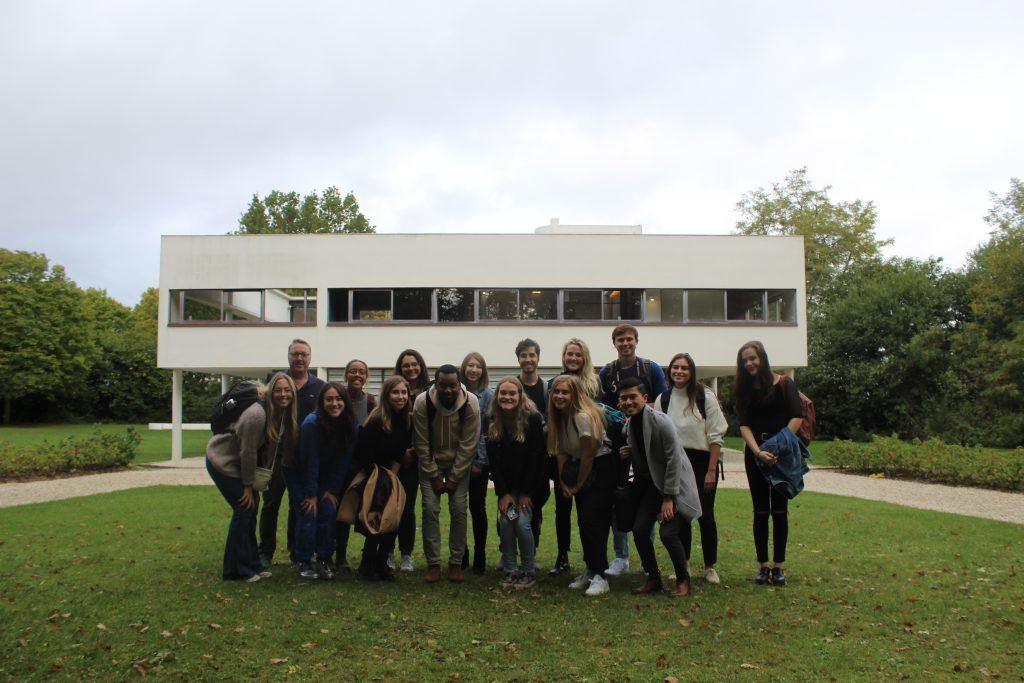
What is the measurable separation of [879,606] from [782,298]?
18649 mm

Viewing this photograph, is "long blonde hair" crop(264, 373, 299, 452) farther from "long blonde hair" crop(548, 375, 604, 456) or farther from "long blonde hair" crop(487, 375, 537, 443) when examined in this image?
"long blonde hair" crop(548, 375, 604, 456)

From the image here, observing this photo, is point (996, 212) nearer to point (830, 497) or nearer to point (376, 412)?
point (830, 497)

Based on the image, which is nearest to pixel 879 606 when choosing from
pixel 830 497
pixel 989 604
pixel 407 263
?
pixel 989 604

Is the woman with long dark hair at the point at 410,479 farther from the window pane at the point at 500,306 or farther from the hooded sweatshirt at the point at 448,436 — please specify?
the window pane at the point at 500,306

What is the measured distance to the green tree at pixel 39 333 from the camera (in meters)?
45.4

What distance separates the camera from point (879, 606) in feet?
19.7

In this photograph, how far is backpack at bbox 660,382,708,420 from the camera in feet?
21.7

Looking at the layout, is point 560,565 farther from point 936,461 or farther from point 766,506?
point 936,461

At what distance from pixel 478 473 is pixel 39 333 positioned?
158 ft

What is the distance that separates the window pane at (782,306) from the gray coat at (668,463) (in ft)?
58.4

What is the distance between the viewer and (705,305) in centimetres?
2323

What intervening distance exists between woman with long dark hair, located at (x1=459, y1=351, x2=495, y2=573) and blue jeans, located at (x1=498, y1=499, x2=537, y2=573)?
1.30 feet

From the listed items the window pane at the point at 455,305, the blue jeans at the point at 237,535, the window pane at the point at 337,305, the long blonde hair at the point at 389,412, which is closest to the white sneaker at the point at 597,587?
the long blonde hair at the point at 389,412

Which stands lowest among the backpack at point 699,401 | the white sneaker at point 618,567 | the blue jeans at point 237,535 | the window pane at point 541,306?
the white sneaker at point 618,567
